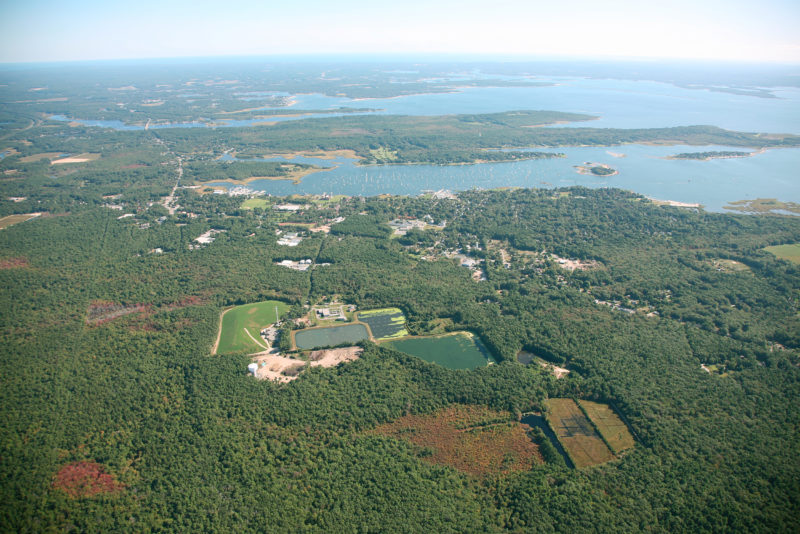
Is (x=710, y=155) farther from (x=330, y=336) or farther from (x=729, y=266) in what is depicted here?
(x=330, y=336)

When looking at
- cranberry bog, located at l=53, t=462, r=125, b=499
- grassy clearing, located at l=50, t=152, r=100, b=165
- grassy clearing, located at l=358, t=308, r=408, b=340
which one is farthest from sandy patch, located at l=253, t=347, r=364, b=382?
grassy clearing, located at l=50, t=152, r=100, b=165

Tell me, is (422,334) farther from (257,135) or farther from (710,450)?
(257,135)

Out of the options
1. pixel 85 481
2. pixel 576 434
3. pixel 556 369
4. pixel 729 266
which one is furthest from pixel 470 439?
pixel 729 266

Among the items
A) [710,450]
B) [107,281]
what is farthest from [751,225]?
[107,281]

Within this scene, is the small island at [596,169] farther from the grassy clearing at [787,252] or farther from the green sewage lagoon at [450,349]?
the green sewage lagoon at [450,349]

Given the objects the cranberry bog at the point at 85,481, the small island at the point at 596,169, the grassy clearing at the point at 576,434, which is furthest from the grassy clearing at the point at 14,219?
the small island at the point at 596,169

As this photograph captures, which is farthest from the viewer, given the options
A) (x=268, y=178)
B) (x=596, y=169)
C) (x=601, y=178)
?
(x=596, y=169)
